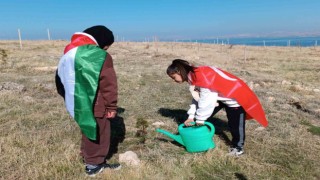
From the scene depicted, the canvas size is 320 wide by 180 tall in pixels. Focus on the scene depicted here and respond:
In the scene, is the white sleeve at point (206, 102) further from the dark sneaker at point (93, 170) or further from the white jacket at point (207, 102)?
the dark sneaker at point (93, 170)

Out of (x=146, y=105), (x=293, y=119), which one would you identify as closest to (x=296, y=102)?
(x=293, y=119)

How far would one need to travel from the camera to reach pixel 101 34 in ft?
11.3

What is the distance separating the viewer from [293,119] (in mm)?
6086

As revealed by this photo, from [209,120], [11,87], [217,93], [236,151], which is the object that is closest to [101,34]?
[217,93]

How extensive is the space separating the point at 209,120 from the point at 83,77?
10.3ft

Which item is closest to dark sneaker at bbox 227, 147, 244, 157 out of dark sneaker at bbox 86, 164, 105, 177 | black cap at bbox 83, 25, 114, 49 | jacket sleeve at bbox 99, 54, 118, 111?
dark sneaker at bbox 86, 164, 105, 177

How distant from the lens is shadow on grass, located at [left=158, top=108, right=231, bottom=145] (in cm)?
504

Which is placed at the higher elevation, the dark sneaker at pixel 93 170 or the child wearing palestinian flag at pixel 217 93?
the child wearing palestinian flag at pixel 217 93

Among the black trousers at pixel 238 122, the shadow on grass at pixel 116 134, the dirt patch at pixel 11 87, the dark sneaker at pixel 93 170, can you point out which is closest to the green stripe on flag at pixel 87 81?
the dark sneaker at pixel 93 170

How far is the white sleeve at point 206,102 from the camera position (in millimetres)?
4004

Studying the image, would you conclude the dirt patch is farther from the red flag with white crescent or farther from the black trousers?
the black trousers

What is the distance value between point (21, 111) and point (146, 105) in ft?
7.86

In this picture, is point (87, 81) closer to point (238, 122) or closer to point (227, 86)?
point (227, 86)

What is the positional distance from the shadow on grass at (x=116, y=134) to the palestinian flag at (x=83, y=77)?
1.00 metres
